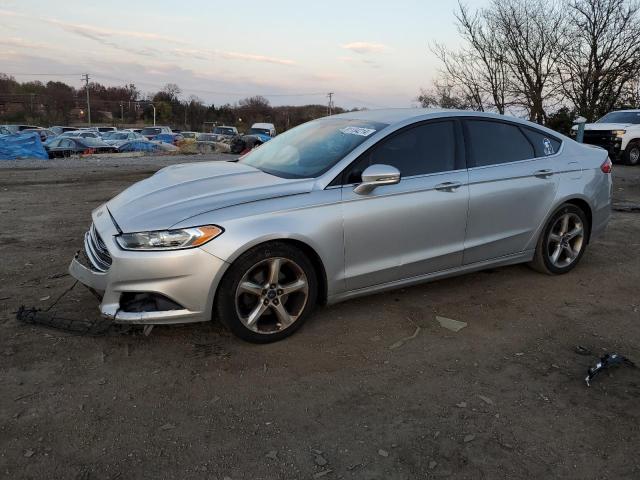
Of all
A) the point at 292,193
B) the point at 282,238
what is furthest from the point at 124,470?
the point at 292,193

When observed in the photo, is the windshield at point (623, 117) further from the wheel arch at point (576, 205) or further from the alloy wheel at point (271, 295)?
the alloy wheel at point (271, 295)

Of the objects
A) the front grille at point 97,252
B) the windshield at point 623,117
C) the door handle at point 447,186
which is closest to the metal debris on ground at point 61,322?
the front grille at point 97,252

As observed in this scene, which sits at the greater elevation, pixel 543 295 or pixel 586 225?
pixel 586 225

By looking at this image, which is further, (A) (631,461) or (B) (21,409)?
(B) (21,409)

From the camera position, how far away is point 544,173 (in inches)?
186

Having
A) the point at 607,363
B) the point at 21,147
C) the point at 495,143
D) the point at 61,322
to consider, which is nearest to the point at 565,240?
the point at 495,143

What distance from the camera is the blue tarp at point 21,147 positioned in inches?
918

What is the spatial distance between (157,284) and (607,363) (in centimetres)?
291

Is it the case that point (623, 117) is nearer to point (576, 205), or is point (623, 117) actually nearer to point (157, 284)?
point (576, 205)

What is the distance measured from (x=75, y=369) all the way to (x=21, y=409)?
44cm

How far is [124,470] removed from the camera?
2375 mm

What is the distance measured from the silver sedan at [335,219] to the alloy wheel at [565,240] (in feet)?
0.05

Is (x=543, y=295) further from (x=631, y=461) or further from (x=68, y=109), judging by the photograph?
(x=68, y=109)

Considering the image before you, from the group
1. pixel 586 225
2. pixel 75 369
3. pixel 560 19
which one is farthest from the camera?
pixel 560 19
